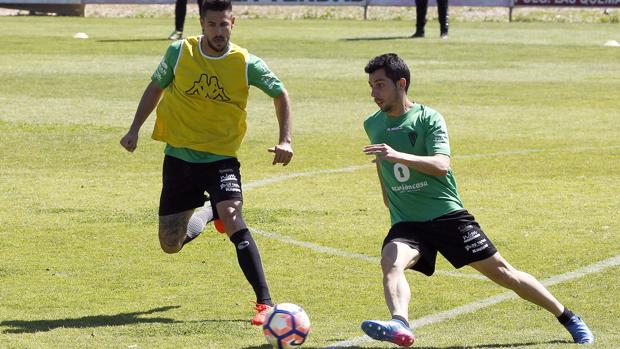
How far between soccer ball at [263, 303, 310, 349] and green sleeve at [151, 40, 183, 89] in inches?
88.6

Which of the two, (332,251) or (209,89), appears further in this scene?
(332,251)

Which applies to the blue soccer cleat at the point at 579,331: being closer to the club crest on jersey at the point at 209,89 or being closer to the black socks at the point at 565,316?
the black socks at the point at 565,316

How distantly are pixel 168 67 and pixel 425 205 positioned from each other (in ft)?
7.11

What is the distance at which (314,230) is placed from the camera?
38.6ft

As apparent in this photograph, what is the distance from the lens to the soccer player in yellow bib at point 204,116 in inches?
348

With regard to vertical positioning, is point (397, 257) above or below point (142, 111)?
below

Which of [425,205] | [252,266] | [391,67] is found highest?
[391,67]

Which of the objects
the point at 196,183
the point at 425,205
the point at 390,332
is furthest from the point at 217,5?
the point at 390,332

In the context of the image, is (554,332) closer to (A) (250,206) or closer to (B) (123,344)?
(B) (123,344)

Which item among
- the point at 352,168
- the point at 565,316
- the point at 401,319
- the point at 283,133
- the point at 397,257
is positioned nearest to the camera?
the point at 401,319

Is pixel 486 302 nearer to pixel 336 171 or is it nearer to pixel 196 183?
pixel 196 183

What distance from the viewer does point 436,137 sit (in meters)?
7.85

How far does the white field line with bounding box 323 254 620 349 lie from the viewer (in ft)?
25.9

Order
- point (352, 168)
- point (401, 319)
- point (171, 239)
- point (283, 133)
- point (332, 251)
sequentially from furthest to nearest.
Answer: point (352, 168) < point (332, 251) < point (171, 239) < point (283, 133) < point (401, 319)
